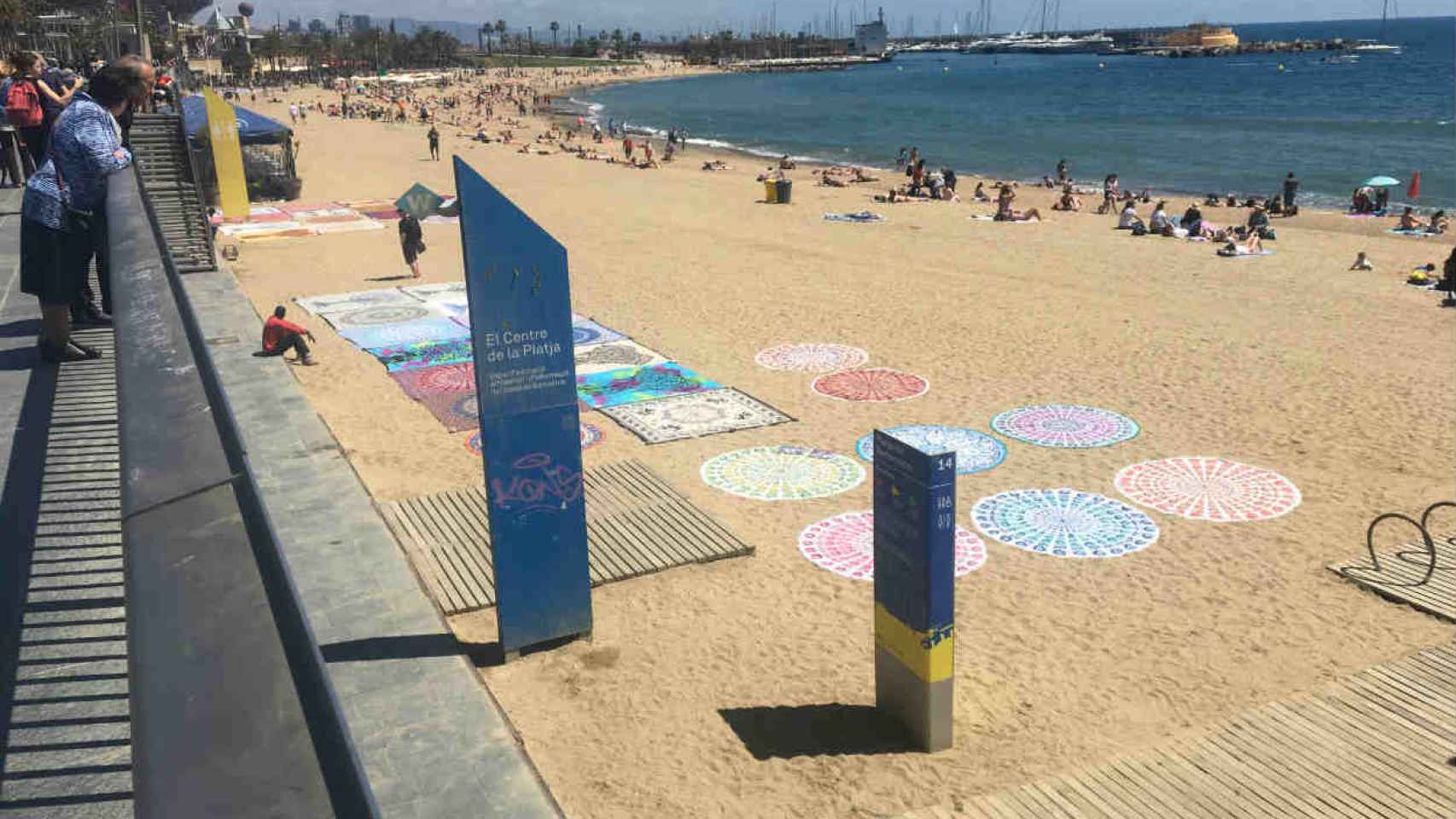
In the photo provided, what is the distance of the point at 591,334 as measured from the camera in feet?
49.5

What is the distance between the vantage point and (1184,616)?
7250 mm

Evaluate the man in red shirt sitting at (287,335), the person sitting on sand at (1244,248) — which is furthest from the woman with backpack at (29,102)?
the person sitting on sand at (1244,248)

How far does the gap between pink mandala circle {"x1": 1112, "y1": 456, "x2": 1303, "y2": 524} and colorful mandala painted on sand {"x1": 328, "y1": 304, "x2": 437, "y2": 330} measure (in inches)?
402

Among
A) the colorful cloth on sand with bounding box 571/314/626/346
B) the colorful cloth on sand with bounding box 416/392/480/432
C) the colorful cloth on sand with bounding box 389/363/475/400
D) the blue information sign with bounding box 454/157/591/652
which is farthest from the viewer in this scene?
the colorful cloth on sand with bounding box 571/314/626/346

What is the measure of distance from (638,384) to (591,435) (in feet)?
6.10

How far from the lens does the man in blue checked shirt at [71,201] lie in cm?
563

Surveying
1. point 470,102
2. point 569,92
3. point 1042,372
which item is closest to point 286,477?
point 1042,372

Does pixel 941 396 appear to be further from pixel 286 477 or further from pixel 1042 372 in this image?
pixel 286 477

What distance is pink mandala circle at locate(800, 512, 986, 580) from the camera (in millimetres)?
8023

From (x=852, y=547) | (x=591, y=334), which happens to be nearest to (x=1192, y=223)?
(x=591, y=334)

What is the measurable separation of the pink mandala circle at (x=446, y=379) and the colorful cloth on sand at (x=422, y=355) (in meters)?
0.18

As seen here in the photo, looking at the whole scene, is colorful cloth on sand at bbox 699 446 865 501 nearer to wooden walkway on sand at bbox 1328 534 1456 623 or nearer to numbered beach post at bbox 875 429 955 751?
numbered beach post at bbox 875 429 955 751

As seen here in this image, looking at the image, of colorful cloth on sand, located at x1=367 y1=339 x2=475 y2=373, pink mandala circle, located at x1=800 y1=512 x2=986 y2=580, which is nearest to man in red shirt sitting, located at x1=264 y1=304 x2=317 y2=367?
colorful cloth on sand, located at x1=367 y1=339 x2=475 y2=373

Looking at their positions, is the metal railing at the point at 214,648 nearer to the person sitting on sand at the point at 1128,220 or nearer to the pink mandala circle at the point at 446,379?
the pink mandala circle at the point at 446,379
